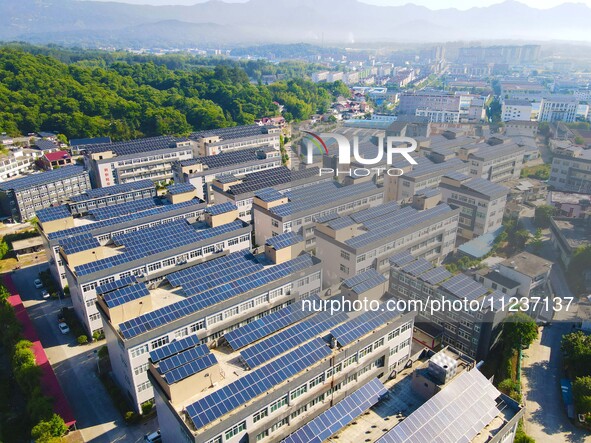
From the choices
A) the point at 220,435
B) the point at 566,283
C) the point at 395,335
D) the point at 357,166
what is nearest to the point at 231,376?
the point at 220,435

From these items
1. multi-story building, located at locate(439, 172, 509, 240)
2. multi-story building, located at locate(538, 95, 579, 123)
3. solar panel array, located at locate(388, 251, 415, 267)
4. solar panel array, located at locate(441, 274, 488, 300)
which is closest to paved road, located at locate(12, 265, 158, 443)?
solar panel array, located at locate(388, 251, 415, 267)

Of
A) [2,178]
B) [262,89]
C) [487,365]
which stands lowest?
[487,365]

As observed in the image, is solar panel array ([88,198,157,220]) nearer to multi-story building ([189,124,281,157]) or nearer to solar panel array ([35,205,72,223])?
solar panel array ([35,205,72,223])

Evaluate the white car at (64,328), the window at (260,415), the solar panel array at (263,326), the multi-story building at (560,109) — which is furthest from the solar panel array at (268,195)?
the multi-story building at (560,109)

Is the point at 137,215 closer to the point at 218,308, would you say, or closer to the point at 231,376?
the point at 218,308

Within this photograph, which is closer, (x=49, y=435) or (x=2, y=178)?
(x=49, y=435)

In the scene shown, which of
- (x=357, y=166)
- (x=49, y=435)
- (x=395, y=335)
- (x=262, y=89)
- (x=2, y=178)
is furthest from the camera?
(x=262, y=89)
